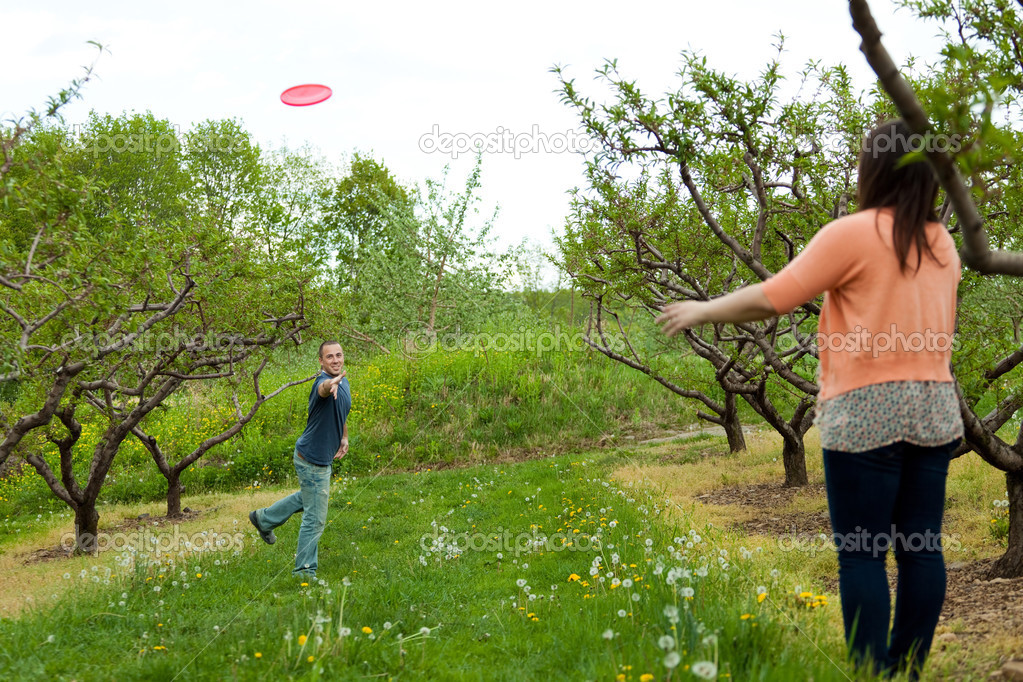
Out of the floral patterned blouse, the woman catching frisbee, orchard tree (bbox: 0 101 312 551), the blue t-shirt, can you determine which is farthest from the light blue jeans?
the floral patterned blouse

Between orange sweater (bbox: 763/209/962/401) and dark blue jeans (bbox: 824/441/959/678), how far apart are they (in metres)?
0.29

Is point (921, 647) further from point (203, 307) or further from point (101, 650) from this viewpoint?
point (203, 307)

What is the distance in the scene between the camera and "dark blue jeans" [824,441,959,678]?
2768mm

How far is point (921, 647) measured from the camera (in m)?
2.96

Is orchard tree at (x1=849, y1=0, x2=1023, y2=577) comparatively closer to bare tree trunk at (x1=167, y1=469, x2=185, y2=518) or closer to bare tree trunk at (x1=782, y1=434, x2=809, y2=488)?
bare tree trunk at (x1=782, y1=434, x2=809, y2=488)

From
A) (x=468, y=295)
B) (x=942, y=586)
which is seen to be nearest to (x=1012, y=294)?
(x=942, y=586)

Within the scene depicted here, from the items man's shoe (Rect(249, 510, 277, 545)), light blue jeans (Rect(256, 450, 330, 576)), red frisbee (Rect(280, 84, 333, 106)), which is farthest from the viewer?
red frisbee (Rect(280, 84, 333, 106))

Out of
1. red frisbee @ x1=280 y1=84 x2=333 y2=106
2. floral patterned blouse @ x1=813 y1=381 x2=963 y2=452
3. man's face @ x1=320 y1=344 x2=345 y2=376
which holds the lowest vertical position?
floral patterned blouse @ x1=813 y1=381 x2=963 y2=452

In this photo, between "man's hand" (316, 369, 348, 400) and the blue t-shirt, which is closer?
"man's hand" (316, 369, 348, 400)

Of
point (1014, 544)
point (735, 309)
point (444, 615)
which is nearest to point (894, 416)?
point (735, 309)

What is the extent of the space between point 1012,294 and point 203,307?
9.55 m

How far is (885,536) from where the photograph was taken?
277 centimetres

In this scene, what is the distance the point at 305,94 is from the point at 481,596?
234 inches

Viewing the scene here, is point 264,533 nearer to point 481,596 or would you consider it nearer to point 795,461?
point 481,596
